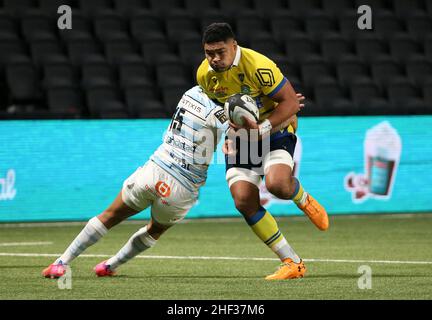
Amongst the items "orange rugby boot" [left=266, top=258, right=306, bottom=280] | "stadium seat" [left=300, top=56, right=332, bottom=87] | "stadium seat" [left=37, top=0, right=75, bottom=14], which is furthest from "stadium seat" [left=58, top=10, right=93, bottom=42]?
"orange rugby boot" [left=266, top=258, right=306, bottom=280]

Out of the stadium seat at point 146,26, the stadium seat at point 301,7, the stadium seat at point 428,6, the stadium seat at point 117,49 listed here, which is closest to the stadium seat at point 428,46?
the stadium seat at point 428,6

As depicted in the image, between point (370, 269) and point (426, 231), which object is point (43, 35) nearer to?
point (426, 231)

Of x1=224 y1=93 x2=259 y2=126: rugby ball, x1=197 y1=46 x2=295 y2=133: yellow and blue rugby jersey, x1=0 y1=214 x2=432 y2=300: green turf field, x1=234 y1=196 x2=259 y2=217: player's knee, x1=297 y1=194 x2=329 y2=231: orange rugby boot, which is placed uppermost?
x1=197 y1=46 x2=295 y2=133: yellow and blue rugby jersey

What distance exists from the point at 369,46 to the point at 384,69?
58cm

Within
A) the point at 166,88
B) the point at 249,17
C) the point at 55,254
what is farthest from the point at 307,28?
the point at 55,254

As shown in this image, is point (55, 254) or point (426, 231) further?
point (426, 231)

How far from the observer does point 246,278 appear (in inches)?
301

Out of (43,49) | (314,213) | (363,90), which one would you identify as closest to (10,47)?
(43,49)

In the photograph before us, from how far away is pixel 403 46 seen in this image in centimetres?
1734

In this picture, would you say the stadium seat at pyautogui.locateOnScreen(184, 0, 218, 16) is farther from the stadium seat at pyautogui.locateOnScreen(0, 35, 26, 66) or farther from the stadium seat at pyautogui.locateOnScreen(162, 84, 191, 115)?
the stadium seat at pyautogui.locateOnScreen(0, 35, 26, 66)

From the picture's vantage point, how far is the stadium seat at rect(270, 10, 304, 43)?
16891mm

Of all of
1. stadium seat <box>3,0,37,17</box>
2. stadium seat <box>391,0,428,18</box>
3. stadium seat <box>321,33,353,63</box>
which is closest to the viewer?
stadium seat <box>3,0,37,17</box>

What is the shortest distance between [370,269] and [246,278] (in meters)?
1.13

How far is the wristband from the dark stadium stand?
5.85m
